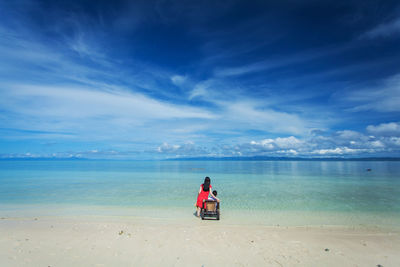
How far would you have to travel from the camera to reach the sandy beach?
768 centimetres

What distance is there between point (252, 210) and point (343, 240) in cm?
738

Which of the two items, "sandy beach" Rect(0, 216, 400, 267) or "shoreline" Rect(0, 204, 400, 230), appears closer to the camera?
"sandy beach" Rect(0, 216, 400, 267)

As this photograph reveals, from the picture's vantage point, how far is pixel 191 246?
8.92m

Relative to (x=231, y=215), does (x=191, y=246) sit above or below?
above

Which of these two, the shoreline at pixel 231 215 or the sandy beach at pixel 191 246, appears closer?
the sandy beach at pixel 191 246

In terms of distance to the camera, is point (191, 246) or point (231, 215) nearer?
point (191, 246)

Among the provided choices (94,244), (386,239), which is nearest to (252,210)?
(386,239)

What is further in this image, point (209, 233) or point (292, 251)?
point (209, 233)

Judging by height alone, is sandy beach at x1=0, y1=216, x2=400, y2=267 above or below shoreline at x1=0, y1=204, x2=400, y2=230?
above

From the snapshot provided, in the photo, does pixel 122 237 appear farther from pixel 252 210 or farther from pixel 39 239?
pixel 252 210

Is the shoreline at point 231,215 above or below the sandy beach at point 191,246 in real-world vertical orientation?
below

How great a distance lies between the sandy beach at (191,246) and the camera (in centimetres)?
768

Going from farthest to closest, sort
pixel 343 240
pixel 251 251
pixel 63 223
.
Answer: pixel 63 223 < pixel 343 240 < pixel 251 251

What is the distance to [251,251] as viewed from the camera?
8.50 meters
